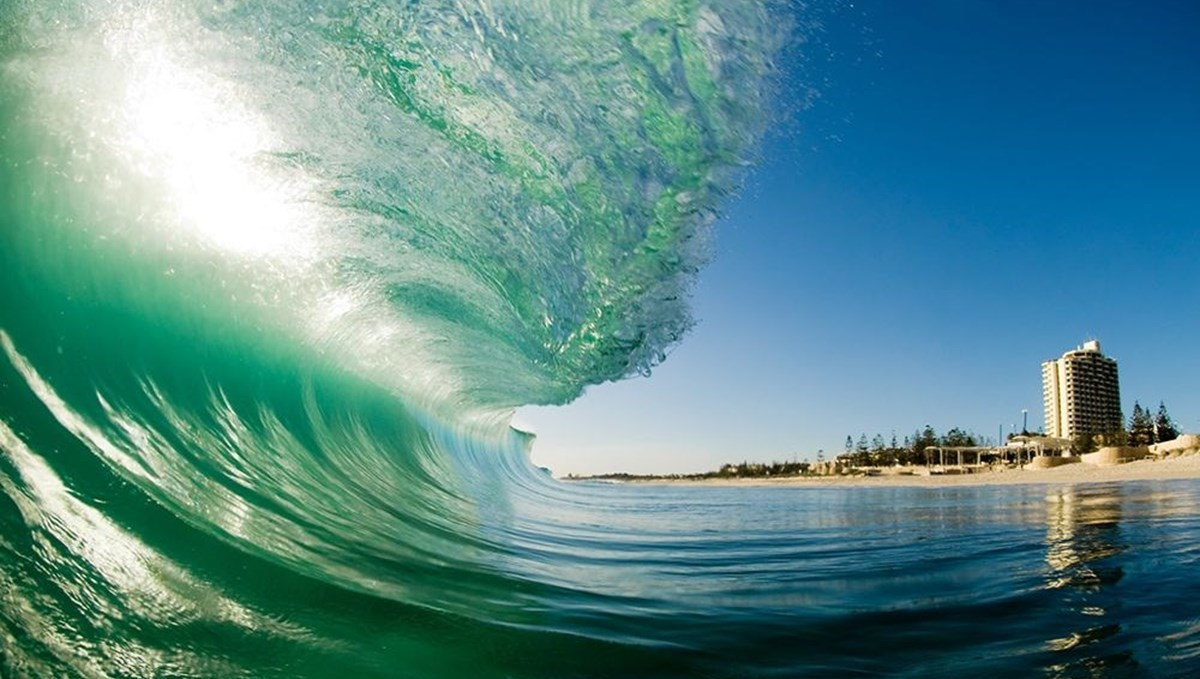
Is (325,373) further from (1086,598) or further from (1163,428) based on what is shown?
(1163,428)

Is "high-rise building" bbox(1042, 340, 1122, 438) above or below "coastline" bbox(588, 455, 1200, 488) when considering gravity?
above

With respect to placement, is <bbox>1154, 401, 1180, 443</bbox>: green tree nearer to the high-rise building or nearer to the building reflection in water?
the high-rise building

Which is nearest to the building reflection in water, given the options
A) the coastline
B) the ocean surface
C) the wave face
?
the ocean surface

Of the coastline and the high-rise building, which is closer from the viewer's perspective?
the coastline

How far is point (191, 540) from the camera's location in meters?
2.91

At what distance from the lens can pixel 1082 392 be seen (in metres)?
126

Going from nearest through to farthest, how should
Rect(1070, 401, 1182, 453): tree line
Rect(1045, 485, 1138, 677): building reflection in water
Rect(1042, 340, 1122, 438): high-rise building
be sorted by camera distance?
Rect(1045, 485, 1138, 677): building reflection in water
Rect(1070, 401, 1182, 453): tree line
Rect(1042, 340, 1122, 438): high-rise building

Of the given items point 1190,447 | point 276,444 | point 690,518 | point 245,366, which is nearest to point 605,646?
point 276,444

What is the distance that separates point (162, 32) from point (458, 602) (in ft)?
12.7

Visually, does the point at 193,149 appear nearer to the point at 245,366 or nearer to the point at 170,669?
the point at 245,366

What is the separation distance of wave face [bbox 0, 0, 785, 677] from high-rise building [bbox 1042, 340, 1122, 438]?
14316 cm

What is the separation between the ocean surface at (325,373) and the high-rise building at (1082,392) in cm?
14007

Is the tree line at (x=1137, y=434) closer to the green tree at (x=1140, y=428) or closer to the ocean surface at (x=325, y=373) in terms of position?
the green tree at (x=1140, y=428)

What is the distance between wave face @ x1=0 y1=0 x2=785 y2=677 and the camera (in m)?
2.51
